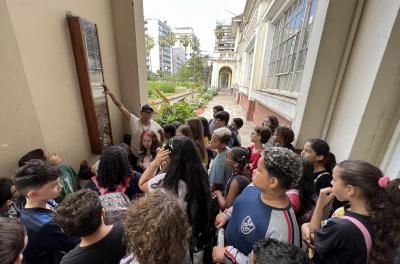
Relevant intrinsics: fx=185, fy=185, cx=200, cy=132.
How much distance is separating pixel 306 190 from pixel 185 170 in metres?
1.28

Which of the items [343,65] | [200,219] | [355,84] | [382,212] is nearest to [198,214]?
[200,219]

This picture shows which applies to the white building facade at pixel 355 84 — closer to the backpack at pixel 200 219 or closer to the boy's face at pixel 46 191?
the backpack at pixel 200 219

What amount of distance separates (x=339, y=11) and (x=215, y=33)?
59.8m

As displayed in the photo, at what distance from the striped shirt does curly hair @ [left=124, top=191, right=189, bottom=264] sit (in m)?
0.57

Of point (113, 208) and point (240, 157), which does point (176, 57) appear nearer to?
point (240, 157)

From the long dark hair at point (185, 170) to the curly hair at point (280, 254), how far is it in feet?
2.62

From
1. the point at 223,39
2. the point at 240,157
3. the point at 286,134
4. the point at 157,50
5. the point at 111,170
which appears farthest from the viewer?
the point at 157,50

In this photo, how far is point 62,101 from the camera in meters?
2.61

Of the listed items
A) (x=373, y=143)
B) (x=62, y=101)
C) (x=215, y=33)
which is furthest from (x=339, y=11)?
(x=215, y=33)

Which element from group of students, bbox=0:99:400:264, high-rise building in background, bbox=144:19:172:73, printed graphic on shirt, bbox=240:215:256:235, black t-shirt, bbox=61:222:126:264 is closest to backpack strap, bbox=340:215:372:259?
group of students, bbox=0:99:400:264

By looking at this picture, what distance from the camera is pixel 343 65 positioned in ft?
9.20

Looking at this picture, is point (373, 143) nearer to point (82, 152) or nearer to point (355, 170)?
point (355, 170)

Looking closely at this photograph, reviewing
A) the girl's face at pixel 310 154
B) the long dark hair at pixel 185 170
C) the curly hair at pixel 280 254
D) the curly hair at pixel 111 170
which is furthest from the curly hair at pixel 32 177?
the girl's face at pixel 310 154

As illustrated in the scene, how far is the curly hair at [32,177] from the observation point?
5.02ft
